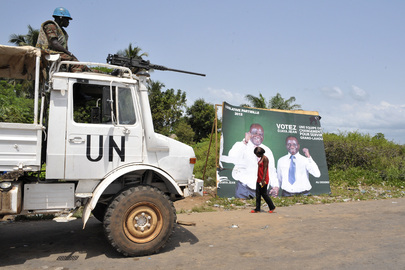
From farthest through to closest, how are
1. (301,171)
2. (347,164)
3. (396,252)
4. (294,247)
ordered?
1. (347,164)
2. (301,171)
3. (294,247)
4. (396,252)

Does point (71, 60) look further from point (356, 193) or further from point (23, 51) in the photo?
point (356, 193)

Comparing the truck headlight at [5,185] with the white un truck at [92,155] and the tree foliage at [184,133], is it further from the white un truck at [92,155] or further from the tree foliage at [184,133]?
the tree foliage at [184,133]

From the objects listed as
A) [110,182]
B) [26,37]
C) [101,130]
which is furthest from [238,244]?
[26,37]

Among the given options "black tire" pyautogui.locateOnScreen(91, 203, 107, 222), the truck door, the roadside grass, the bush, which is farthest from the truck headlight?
the bush

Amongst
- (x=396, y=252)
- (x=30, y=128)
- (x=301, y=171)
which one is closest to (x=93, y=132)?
(x=30, y=128)

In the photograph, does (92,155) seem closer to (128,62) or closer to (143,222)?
(143,222)

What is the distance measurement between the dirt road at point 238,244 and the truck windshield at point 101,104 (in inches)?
79.9

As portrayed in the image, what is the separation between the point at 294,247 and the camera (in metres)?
5.70

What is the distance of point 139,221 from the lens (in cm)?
523

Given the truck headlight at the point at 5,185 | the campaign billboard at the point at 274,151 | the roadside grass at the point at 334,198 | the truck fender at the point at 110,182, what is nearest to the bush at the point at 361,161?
the roadside grass at the point at 334,198

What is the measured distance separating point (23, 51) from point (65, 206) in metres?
2.26

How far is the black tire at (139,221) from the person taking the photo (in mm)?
5020

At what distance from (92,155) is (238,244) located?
9.14ft

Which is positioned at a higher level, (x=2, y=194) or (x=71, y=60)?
(x=71, y=60)
